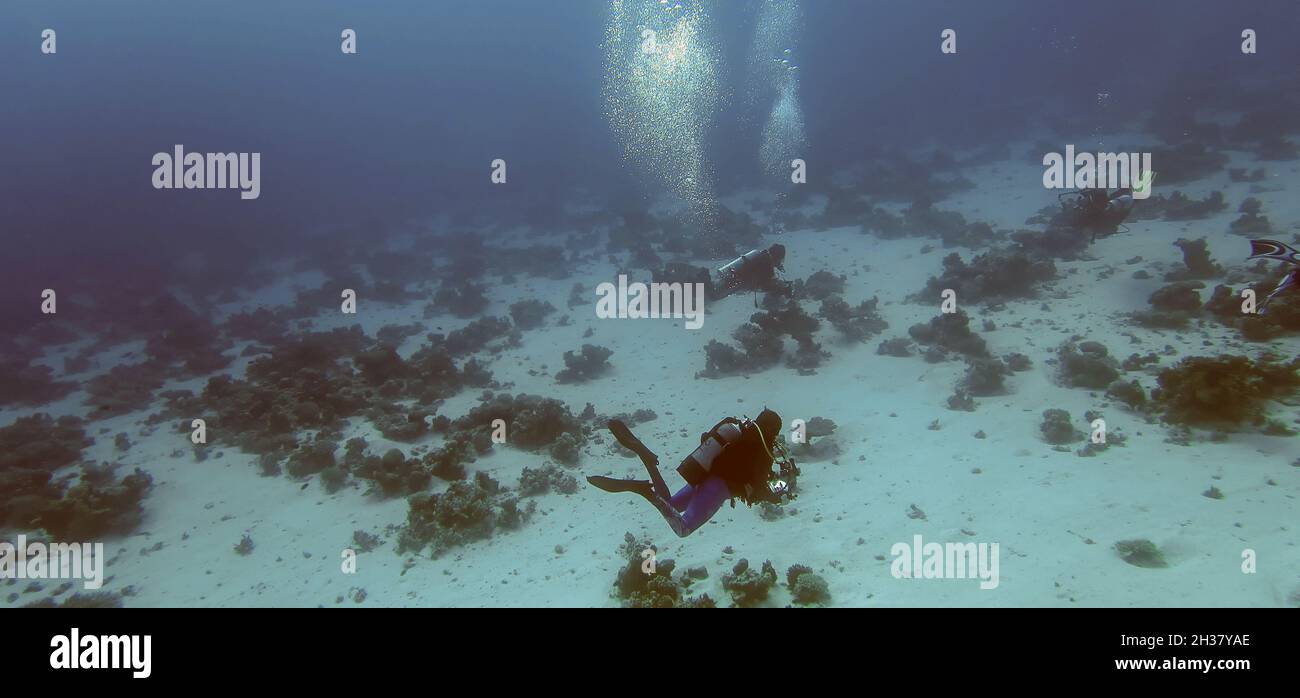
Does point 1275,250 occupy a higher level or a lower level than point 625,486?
higher

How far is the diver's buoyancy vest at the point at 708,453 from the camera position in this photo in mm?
5484

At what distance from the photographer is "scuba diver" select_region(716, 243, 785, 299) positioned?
13500mm

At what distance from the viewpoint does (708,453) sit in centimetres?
551

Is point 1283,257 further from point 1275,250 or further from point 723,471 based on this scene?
point 723,471

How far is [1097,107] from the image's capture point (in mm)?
38875

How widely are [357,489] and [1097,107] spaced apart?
51557mm

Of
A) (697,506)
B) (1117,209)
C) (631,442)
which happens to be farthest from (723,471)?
(1117,209)

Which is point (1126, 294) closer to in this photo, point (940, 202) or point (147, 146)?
point (940, 202)

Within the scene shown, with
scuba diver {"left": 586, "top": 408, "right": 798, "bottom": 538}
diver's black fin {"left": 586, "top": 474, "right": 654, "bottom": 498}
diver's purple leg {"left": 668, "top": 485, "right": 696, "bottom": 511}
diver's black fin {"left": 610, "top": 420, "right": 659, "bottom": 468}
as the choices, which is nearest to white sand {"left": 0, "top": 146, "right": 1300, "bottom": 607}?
diver's purple leg {"left": 668, "top": 485, "right": 696, "bottom": 511}

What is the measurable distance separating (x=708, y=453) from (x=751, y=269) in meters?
8.94

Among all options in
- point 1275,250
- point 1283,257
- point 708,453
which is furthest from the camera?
point 1275,250

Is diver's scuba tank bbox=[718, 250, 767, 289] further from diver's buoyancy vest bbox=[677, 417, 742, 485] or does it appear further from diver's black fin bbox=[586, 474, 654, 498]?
diver's black fin bbox=[586, 474, 654, 498]

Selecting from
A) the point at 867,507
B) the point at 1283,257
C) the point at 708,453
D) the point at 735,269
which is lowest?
the point at 867,507

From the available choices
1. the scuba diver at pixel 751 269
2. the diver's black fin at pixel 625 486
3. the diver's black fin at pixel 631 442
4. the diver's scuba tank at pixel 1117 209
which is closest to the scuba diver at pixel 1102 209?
the diver's scuba tank at pixel 1117 209
